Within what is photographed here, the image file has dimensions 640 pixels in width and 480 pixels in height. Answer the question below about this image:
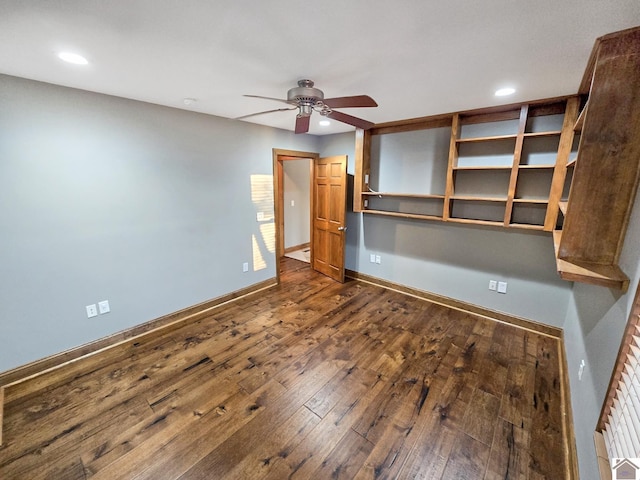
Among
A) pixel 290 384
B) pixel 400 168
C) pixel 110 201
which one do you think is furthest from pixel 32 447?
pixel 400 168

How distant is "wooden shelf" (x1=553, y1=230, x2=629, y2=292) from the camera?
125 centimetres

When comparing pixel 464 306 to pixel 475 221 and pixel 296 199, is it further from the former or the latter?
A: pixel 296 199

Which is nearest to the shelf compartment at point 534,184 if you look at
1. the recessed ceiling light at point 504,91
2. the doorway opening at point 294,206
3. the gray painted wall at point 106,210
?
the recessed ceiling light at point 504,91

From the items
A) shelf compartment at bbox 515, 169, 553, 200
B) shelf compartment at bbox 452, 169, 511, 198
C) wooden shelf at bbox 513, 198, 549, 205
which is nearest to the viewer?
wooden shelf at bbox 513, 198, 549, 205

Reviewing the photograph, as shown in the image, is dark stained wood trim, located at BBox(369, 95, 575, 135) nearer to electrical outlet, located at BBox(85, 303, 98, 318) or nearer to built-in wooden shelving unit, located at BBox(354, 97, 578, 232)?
built-in wooden shelving unit, located at BBox(354, 97, 578, 232)

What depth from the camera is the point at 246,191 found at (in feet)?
11.9

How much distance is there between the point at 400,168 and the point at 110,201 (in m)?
3.46

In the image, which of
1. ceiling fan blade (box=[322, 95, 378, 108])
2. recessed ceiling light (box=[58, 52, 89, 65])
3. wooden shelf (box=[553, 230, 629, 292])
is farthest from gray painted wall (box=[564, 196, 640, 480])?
recessed ceiling light (box=[58, 52, 89, 65])

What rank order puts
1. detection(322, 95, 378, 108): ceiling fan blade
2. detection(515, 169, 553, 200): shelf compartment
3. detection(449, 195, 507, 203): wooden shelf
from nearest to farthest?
1. detection(322, 95, 378, 108): ceiling fan blade
2. detection(515, 169, 553, 200): shelf compartment
3. detection(449, 195, 507, 203): wooden shelf

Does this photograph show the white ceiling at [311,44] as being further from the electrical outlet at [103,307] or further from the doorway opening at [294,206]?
the doorway opening at [294,206]

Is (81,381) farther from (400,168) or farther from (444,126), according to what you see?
(444,126)

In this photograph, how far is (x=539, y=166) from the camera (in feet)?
8.61

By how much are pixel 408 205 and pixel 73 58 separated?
362 centimetres

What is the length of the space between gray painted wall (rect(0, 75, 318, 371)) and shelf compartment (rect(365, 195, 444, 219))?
1896 millimetres
